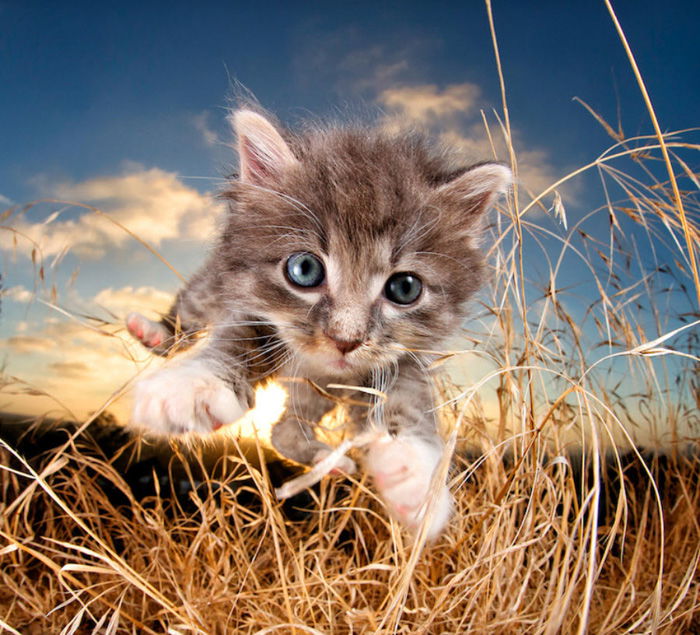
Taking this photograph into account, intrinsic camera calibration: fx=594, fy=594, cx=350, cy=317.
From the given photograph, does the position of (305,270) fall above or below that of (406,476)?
above

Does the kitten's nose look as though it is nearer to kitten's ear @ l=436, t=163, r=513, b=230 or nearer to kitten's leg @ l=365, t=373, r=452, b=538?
kitten's leg @ l=365, t=373, r=452, b=538

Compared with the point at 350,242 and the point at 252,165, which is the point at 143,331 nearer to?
the point at 252,165

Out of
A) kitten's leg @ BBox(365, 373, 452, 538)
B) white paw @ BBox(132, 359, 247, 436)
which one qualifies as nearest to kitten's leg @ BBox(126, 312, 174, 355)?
white paw @ BBox(132, 359, 247, 436)

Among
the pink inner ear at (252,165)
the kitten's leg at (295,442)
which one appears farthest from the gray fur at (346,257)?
the kitten's leg at (295,442)

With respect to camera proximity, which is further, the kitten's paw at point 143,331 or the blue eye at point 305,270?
the kitten's paw at point 143,331

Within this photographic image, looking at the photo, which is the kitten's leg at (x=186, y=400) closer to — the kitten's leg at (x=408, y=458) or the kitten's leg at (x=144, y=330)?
the kitten's leg at (x=408, y=458)

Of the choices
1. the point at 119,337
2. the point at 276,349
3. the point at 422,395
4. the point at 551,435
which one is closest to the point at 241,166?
the point at 276,349

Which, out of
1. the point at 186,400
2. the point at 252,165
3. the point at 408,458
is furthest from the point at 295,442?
the point at 252,165
